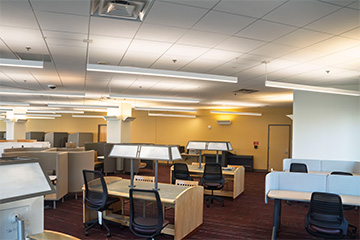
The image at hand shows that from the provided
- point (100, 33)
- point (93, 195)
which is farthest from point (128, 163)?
point (100, 33)

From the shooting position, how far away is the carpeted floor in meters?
4.53

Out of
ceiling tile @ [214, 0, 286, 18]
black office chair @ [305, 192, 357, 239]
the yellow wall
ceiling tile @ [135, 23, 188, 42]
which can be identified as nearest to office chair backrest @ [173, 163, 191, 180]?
black office chair @ [305, 192, 357, 239]

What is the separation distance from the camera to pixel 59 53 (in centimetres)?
472

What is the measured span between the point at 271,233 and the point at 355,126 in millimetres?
4288

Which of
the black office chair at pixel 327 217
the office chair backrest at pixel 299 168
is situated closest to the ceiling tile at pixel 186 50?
the black office chair at pixel 327 217

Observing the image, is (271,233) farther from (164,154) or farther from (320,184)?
(164,154)

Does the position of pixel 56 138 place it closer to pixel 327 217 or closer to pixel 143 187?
pixel 143 187

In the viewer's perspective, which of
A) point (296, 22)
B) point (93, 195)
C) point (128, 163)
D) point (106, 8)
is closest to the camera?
point (106, 8)

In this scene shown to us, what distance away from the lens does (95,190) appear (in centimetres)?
443

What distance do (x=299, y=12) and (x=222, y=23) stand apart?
86 cm

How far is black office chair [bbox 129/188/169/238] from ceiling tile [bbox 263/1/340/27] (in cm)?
252

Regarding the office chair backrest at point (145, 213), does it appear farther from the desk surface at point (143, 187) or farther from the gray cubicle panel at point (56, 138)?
the gray cubicle panel at point (56, 138)

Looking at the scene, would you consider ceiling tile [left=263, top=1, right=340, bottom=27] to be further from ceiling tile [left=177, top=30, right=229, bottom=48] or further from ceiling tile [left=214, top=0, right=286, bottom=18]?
ceiling tile [left=177, top=30, right=229, bottom=48]

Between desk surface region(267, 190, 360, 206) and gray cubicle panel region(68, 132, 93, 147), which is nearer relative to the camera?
desk surface region(267, 190, 360, 206)
